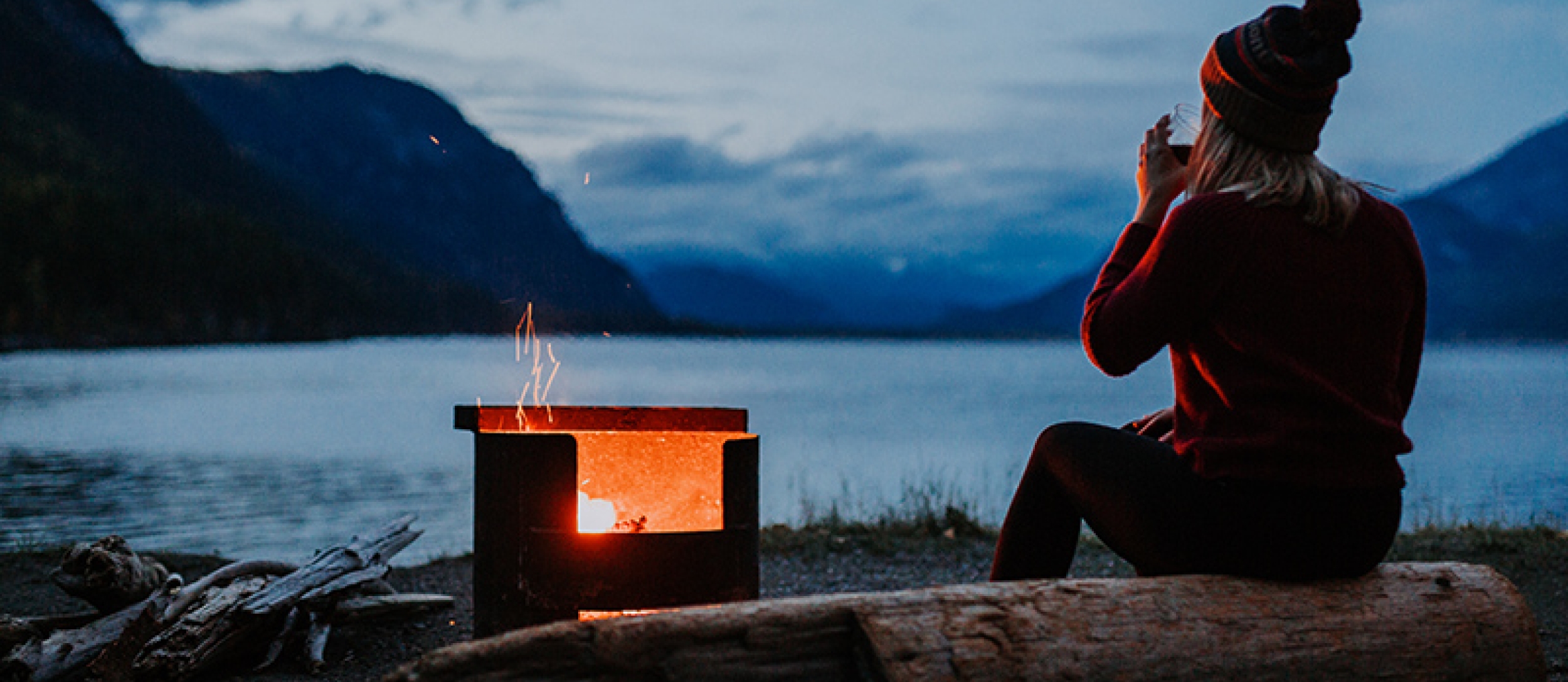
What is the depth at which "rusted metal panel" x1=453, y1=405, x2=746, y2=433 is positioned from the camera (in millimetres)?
3613

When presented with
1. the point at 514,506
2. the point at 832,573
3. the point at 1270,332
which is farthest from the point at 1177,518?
the point at 832,573

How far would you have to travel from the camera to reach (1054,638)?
2297mm

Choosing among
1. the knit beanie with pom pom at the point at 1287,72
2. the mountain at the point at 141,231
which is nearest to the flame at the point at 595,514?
the knit beanie with pom pom at the point at 1287,72

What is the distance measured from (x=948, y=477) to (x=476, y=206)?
14838 centimetres

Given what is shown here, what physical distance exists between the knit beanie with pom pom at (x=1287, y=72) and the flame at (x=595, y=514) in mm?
2154

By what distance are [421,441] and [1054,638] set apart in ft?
59.5

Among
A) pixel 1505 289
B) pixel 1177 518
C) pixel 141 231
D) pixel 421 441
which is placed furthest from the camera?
pixel 1505 289

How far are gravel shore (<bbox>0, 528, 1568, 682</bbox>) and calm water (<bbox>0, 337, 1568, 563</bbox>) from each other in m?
0.89

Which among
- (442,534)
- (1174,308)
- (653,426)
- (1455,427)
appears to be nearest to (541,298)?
(653,426)

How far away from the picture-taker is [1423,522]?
9.60 m

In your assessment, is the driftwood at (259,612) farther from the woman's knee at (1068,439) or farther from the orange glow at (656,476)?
the woman's knee at (1068,439)

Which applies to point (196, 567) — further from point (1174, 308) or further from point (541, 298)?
point (1174, 308)

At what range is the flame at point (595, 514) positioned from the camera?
3.59m

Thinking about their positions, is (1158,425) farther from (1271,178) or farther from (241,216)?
(241,216)
